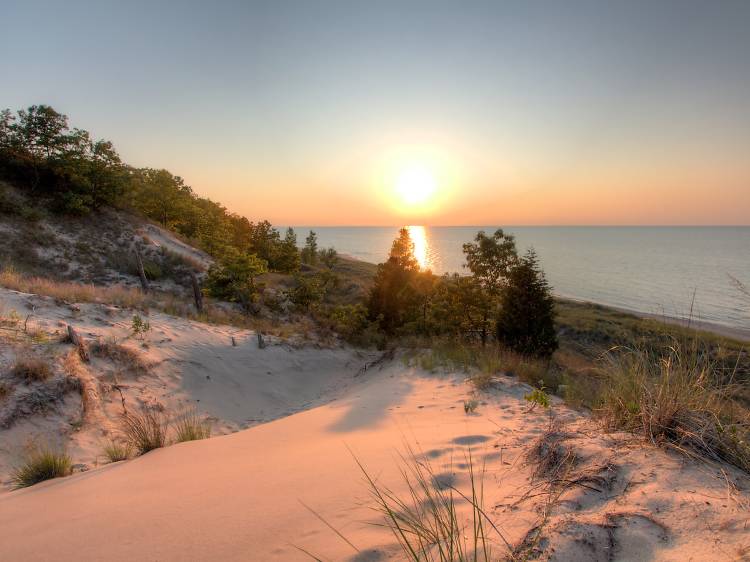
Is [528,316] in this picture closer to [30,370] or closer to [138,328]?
[138,328]

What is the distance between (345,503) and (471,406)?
11.2 feet

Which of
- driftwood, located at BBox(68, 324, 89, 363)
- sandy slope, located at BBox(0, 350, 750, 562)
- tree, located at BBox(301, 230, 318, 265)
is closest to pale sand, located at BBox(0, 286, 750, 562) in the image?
sandy slope, located at BBox(0, 350, 750, 562)

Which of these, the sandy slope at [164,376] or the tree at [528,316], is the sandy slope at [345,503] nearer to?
the sandy slope at [164,376]

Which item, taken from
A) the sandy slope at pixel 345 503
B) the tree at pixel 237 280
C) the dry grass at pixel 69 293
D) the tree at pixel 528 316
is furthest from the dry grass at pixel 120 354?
the tree at pixel 528 316

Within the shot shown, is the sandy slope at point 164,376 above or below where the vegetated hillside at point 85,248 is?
below

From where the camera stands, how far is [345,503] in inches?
99.3

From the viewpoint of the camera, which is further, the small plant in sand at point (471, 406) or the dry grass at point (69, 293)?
the dry grass at point (69, 293)

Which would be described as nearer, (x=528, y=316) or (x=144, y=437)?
Answer: (x=144, y=437)

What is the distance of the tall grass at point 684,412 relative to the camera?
2.46m

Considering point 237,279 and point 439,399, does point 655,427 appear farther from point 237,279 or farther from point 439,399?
point 237,279

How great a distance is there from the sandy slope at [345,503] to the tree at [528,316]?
38.7ft

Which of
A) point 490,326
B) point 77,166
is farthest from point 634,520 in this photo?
point 77,166

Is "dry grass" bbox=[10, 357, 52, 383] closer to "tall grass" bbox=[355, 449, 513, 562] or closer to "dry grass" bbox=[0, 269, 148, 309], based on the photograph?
"dry grass" bbox=[0, 269, 148, 309]

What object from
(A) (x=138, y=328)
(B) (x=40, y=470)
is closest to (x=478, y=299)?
(A) (x=138, y=328)
